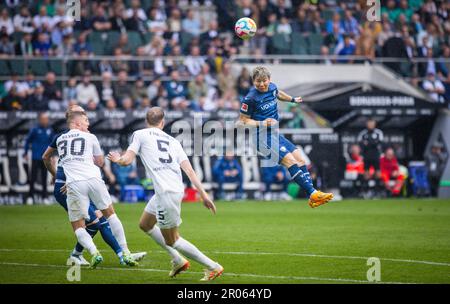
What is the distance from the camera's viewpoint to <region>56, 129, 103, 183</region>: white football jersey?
527 inches

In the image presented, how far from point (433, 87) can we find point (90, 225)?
21079 millimetres

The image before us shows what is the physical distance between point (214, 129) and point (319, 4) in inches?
368

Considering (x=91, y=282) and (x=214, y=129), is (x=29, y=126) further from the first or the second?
(x=91, y=282)

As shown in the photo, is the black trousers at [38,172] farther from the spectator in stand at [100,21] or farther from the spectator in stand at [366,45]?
the spectator in stand at [366,45]

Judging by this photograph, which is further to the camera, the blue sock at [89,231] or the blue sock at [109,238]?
the blue sock at [89,231]

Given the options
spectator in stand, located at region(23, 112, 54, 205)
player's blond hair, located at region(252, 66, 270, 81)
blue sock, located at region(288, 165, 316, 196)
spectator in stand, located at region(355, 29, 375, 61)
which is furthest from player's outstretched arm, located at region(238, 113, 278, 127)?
spectator in stand, located at region(355, 29, 375, 61)

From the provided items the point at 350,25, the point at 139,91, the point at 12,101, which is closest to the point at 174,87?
the point at 139,91

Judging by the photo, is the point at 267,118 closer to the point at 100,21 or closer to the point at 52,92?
the point at 52,92

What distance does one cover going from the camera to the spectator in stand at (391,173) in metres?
29.8

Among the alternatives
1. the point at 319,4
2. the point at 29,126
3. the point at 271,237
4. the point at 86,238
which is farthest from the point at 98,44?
the point at 86,238

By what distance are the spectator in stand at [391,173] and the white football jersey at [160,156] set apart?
18.8 m

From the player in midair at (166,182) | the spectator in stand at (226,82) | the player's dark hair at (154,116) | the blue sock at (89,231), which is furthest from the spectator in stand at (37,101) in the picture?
the player's dark hair at (154,116)

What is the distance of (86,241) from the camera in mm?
12992
